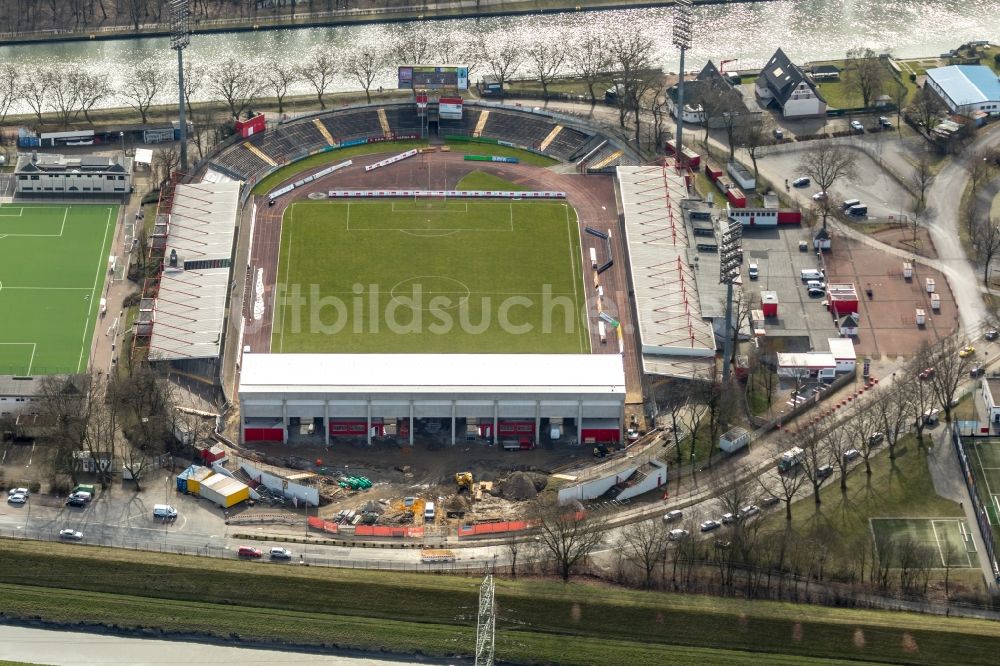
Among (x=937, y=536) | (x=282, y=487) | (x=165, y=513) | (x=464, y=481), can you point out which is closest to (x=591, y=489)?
(x=464, y=481)

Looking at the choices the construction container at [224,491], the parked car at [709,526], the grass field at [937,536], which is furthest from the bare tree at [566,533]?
the construction container at [224,491]

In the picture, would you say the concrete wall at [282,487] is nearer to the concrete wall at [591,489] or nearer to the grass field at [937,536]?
the concrete wall at [591,489]

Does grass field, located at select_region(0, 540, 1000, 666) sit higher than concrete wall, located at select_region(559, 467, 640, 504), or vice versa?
concrete wall, located at select_region(559, 467, 640, 504)

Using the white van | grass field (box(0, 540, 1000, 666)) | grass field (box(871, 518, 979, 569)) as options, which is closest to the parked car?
grass field (box(0, 540, 1000, 666))

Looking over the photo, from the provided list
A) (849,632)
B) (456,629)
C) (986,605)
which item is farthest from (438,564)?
(986,605)

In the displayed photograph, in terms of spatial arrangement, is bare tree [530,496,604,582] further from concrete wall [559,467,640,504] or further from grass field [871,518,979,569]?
grass field [871,518,979,569]

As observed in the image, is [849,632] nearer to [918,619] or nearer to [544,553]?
[918,619]

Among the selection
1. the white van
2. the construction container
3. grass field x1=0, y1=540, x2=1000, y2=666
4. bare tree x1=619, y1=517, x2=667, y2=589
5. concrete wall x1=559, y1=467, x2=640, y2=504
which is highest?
concrete wall x1=559, y1=467, x2=640, y2=504
